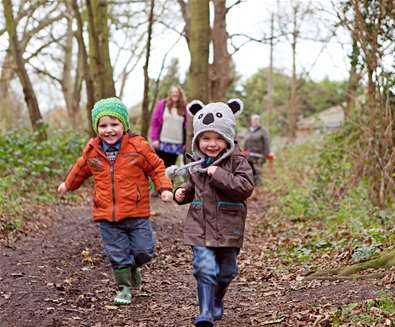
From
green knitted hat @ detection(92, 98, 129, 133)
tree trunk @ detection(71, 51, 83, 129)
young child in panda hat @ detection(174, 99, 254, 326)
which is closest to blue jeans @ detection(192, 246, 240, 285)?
young child in panda hat @ detection(174, 99, 254, 326)

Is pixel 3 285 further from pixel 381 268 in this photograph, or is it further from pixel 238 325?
pixel 381 268

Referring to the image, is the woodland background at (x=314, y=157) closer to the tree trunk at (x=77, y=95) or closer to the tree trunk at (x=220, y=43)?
the tree trunk at (x=220, y=43)

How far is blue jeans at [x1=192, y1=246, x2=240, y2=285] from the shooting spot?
471cm

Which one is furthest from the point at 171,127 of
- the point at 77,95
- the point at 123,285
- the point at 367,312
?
the point at 77,95

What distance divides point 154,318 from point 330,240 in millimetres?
3276

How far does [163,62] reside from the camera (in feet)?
50.9

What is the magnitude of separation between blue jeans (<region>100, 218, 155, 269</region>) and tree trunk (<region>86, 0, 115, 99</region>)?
848 centimetres

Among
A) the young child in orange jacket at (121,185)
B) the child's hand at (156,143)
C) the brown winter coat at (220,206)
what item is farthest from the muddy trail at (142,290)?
the child's hand at (156,143)

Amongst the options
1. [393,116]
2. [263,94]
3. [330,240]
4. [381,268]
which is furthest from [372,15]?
[263,94]

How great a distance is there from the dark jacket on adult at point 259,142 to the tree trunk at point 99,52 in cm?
514

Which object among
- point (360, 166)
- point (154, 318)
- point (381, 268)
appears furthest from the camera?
point (360, 166)

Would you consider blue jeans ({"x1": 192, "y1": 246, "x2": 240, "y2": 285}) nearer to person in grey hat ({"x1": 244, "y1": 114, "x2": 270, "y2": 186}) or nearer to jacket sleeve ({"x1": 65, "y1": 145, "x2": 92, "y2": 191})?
jacket sleeve ({"x1": 65, "y1": 145, "x2": 92, "y2": 191})

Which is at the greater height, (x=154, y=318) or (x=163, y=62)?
(x=163, y=62)

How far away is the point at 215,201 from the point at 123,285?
5.08 ft
